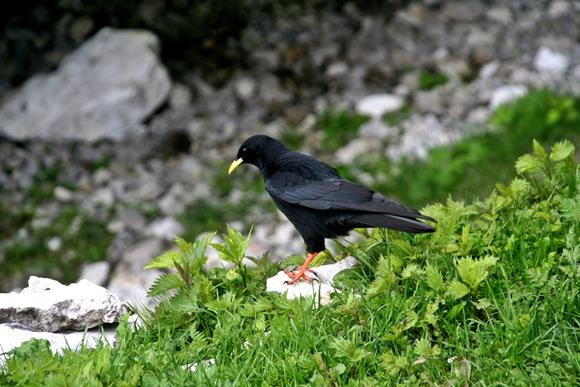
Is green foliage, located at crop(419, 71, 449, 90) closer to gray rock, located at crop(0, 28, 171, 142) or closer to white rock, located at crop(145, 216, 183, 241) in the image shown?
gray rock, located at crop(0, 28, 171, 142)

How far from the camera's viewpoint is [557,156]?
214 inches

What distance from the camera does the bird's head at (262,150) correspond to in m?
6.00

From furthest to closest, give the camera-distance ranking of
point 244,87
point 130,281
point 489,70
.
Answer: point 244,87, point 489,70, point 130,281

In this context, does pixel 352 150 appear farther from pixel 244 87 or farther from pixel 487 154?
pixel 244 87

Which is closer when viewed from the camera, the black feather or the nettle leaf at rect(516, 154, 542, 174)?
the black feather

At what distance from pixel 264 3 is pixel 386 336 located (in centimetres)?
747

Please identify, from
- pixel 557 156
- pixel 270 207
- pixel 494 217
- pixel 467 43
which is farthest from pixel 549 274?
pixel 467 43

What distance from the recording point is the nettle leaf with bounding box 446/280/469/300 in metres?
4.49

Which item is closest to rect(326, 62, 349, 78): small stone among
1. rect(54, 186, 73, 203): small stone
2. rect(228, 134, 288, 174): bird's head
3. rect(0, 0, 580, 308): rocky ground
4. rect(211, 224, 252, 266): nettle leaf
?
rect(0, 0, 580, 308): rocky ground

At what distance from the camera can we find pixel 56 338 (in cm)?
480

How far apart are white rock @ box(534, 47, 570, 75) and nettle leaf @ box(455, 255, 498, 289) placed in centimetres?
577

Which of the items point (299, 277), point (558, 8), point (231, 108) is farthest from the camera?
point (558, 8)

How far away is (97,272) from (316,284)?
4.06 meters

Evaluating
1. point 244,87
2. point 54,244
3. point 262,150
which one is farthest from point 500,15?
point 262,150
